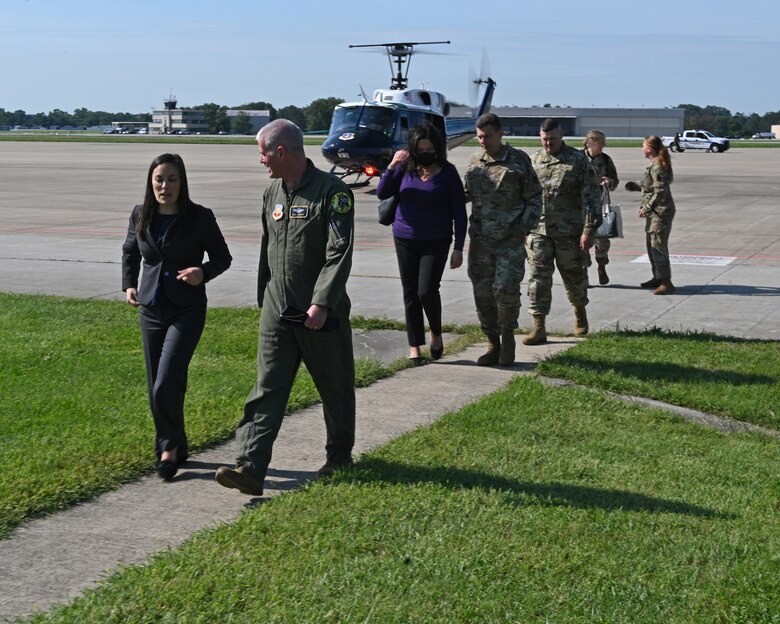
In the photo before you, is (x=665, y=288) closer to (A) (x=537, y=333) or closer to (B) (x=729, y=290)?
(B) (x=729, y=290)

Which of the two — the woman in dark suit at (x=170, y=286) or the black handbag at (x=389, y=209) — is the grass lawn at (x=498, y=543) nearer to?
the woman in dark suit at (x=170, y=286)

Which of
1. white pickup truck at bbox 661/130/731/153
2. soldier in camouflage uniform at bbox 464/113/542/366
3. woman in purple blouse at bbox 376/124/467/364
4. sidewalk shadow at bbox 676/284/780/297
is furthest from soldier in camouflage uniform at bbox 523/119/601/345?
white pickup truck at bbox 661/130/731/153

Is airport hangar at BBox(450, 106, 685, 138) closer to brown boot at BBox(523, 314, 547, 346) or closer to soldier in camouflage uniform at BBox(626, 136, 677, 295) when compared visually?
soldier in camouflage uniform at BBox(626, 136, 677, 295)

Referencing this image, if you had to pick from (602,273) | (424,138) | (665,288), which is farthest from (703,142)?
(424,138)

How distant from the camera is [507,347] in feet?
28.5

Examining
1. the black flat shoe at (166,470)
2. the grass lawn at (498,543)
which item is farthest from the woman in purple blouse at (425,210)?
the black flat shoe at (166,470)

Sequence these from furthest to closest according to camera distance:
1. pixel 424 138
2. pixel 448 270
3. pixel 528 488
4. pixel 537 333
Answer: pixel 448 270
pixel 537 333
pixel 424 138
pixel 528 488

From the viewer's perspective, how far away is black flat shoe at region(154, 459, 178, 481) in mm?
5875

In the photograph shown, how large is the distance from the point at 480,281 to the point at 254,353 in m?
2.01

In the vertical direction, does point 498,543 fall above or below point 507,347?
below

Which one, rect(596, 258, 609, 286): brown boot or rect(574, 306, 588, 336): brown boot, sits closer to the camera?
rect(574, 306, 588, 336): brown boot

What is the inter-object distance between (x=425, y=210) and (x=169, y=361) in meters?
3.06

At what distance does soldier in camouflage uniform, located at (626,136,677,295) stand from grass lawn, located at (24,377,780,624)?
578 cm

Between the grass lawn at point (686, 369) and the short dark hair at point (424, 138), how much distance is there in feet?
6.05
